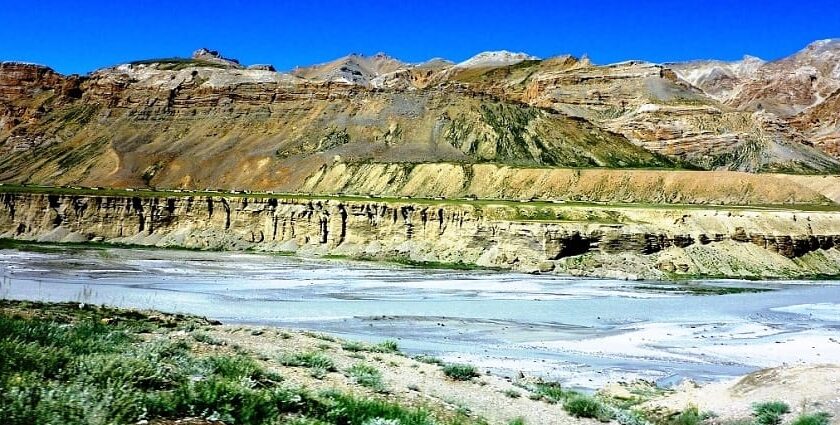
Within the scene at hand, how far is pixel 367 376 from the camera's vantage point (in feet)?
47.6

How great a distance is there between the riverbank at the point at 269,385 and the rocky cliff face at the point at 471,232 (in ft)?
139

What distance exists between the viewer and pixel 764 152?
147m

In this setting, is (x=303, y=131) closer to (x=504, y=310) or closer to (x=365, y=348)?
(x=504, y=310)

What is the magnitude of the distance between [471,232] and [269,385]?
187 feet

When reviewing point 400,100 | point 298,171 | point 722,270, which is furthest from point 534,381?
point 400,100

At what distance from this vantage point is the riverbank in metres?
9.12

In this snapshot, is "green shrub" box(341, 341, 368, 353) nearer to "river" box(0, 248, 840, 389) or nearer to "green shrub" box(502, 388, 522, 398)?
"river" box(0, 248, 840, 389)

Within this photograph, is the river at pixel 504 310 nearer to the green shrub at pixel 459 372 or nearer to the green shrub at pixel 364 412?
the green shrub at pixel 459 372

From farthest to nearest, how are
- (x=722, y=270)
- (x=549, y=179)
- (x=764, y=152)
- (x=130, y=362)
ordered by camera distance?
(x=764, y=152), (x=549, y=179), (x=722, y=270), (x=130, y=362)

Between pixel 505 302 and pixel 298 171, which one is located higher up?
pixel 298 171

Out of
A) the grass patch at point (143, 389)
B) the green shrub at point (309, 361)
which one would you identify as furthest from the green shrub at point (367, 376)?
the green shrub at point (309, 361)

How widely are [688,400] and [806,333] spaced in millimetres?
17562

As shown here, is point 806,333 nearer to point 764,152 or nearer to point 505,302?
point 505,302

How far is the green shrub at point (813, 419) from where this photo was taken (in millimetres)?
13859
